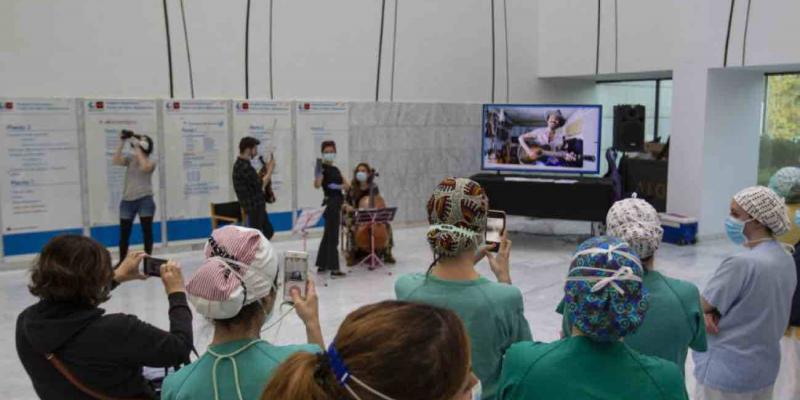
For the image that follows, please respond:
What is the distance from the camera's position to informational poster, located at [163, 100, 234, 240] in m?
8.59

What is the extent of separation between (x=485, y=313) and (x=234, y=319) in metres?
0.80

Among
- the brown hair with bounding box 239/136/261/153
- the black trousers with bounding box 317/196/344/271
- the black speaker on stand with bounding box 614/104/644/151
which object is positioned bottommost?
the black trousers with bounding box 317/196/344/271

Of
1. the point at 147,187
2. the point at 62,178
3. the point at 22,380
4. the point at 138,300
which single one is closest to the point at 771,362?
the point at 22,380

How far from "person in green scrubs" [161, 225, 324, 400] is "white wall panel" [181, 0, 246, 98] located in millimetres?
7348

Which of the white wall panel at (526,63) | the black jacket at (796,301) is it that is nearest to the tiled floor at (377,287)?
the black jacket at (796,301)

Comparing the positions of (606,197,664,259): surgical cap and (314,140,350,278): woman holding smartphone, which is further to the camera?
(314,140,350,278): woman holding smartphone

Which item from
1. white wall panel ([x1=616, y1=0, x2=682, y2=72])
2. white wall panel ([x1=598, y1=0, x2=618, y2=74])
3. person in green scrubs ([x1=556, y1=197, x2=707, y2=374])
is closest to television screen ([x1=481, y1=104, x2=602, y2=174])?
white wall panel ([x1=616, y1=0, x2=682, y2=72])

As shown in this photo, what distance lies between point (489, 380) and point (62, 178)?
6.97 m

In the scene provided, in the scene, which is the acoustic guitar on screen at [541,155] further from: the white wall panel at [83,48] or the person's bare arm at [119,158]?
the person's bare arm at [119,158]

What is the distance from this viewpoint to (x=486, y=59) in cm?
1128

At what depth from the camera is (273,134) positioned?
9281 millimetres

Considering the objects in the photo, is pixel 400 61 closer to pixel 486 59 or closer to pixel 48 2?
pixel 486 59

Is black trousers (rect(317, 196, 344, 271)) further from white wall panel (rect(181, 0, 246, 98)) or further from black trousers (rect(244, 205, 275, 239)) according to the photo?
white wall panel (rect(181, 0, 246, 98))

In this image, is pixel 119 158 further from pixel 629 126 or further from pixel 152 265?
pixel 629 126
